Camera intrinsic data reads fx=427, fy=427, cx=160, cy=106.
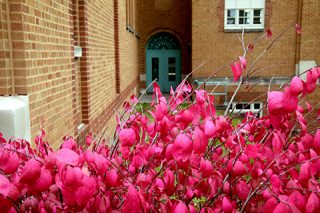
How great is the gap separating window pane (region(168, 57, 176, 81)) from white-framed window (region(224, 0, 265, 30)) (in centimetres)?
561

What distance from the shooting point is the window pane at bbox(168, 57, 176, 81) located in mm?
24672

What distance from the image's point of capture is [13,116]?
3627 mm

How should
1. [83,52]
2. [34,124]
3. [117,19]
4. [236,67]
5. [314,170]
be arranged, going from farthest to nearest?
[117,19], [83,52], [34,124], [236,67], [314,170]

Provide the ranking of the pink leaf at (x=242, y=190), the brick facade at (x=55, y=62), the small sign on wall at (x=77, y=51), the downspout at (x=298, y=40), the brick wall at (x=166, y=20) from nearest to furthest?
1. the pink leaf at (x=242, y=190)
2. the brick facade at (x=55, y=62)
3. the small sign on wall at (x=77, y=51)
4. the downspout at (x=298, y=40)
5. the brick wall at (x=166, y=20)

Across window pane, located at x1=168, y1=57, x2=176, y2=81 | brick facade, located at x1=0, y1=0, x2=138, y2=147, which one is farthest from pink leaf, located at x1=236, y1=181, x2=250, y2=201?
window pane, located at x1=168, y1=57, x2=176, y2=81

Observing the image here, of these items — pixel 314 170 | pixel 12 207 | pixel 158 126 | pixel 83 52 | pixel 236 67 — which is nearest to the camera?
pixel 12 207

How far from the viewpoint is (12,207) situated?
2148mm

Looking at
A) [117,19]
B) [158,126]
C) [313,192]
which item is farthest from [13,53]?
[117,19]

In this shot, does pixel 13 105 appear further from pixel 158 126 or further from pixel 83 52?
pixel 83 52

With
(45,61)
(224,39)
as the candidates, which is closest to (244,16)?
(224,39)

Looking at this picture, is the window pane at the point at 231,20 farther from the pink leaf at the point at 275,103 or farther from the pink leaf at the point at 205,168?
the pink leaf at the point at 275,103

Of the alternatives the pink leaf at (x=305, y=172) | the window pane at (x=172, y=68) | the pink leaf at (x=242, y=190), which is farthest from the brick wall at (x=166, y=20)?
the pink leaf at (x=305, y=172)

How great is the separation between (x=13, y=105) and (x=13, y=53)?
52 centimetres

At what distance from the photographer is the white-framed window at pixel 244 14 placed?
769 inches
